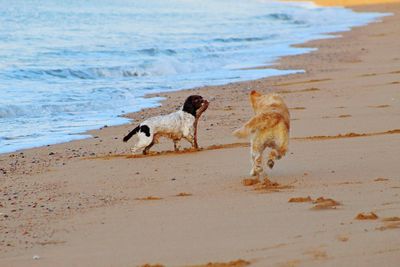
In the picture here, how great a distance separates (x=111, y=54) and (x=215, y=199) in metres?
16.8

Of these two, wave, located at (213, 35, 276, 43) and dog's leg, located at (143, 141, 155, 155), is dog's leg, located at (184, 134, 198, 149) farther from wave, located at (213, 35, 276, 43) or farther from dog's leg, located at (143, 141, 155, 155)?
wave, located at (213, 35, 276, 43)

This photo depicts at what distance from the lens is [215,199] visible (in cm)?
675

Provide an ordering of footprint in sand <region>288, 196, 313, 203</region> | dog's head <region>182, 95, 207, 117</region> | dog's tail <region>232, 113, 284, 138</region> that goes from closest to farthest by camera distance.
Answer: footprint in sand <region>288, 196, 313, 203</region>, dog's tail <region>232, 113, 284, 138</region>, dog's head <region>182, 95, 207, 117</region>

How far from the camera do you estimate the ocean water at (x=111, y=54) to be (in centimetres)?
1317

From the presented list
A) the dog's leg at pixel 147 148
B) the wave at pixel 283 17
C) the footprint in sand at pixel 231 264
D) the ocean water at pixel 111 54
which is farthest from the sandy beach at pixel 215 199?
the wave at pixel 283 17

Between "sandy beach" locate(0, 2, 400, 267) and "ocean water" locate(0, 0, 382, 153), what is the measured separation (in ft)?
5.00

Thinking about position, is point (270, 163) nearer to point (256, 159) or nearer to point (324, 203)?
point (256, 159)

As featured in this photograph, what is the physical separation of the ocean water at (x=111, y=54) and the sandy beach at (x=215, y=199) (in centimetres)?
152

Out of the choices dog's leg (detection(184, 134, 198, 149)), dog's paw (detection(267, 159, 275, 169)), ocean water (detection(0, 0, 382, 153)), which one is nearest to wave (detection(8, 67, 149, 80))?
ocean water (detection(0, 0, 382, 153))

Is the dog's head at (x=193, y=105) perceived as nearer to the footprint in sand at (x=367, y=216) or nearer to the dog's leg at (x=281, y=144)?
the dog's leg at (x=281, y=144)

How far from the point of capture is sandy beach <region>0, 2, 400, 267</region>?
5172 mm

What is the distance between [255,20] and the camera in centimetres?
4028

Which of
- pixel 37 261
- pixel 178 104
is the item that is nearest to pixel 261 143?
pixel 37 261

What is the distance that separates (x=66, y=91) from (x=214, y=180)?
8.73m
